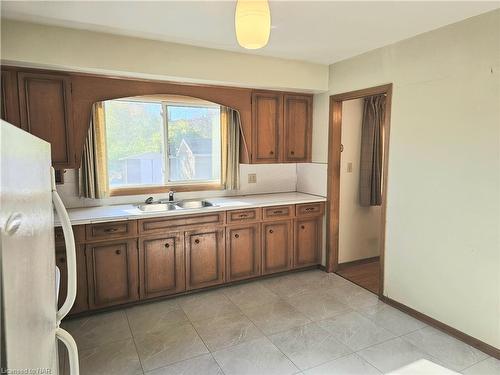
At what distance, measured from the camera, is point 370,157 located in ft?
13.5

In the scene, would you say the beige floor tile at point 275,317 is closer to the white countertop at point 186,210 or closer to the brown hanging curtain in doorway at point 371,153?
the white countertop at point 186,210

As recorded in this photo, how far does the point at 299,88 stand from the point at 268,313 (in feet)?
7.66

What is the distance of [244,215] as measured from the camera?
3.52m

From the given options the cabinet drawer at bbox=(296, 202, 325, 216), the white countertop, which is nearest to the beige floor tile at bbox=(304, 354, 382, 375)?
the white countertop

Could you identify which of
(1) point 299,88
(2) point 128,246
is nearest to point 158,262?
Result: (2) point 128,246

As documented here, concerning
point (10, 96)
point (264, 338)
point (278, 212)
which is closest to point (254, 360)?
point (264, 338)

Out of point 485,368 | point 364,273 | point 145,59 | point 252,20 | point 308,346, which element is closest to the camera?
point 252,20

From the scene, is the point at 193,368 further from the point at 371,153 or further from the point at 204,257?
the point at 371,153

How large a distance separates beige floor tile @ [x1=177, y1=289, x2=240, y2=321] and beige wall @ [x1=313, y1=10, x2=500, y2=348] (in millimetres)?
1505

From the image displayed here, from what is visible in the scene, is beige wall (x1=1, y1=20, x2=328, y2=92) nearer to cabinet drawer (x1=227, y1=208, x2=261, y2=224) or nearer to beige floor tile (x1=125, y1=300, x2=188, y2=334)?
cabinet drawer (x1=227, y1=208, x2=261, y2=224)

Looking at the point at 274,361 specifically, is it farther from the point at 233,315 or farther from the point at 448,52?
the point at 448,52

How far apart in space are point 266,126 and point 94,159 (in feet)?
5.97

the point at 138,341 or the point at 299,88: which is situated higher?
the point at 299,88

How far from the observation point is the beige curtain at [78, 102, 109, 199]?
3172mm
